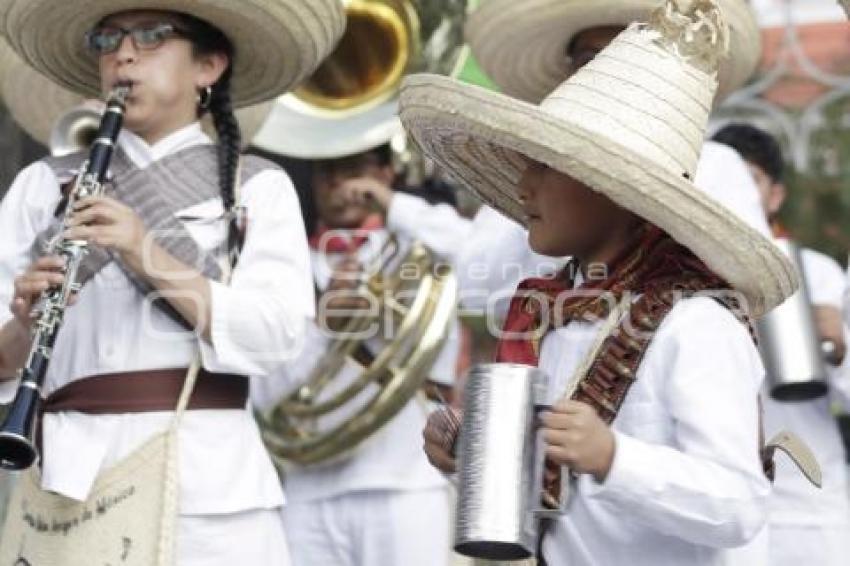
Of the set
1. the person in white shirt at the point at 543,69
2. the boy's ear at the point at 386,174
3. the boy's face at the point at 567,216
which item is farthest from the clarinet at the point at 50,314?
A: the boy's ear at the point at 386,174

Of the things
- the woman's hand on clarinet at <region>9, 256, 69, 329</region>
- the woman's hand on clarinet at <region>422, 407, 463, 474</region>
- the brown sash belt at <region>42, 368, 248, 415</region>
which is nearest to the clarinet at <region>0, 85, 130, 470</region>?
the woman's hand on clarinet at <region>9, 256, 69, 329</region>

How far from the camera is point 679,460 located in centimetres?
310

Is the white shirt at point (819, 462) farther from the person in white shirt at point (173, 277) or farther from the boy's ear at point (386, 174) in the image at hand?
the person in white shirt at point (173, 277)

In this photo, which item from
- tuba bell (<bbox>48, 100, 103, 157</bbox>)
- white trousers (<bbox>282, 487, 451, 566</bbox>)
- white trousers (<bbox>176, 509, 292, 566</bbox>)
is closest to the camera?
white trousers (<bbox>176, 509, 292, 566</bbox>)

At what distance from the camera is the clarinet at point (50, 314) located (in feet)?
12.0

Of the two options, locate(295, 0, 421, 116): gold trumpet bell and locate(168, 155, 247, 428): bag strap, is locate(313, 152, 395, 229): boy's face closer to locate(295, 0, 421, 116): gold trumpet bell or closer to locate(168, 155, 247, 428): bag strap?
locate(295, 0, 421, 116): gold trumpet bell

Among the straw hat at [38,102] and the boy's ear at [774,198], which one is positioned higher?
the boy's ear at [774,198]

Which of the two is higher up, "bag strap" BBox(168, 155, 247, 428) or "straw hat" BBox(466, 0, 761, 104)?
"straw hat" BBox(466, 0, 761, 104)

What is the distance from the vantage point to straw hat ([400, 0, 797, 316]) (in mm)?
3182

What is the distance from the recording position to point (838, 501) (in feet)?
18.5

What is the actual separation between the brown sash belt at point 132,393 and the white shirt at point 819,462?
6.39 feet

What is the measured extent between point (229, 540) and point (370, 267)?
8.21 feet

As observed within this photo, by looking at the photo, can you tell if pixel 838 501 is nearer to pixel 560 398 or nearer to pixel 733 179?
pixel 733 179

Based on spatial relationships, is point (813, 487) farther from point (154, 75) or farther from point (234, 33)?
point (154, 75)
